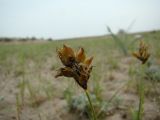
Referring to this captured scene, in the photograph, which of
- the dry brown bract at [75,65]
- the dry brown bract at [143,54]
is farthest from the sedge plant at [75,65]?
the dry brown bract at [143,54]

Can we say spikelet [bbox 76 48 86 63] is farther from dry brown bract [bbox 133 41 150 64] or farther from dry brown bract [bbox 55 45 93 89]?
dry brown bract [bbox 133 41 150 64]

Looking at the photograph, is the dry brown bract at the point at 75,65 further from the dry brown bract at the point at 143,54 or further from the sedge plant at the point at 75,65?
the dry brown bract at the point at 143,54

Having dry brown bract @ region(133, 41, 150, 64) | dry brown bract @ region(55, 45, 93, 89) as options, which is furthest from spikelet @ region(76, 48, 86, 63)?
dry brown bract @ region(133, 41, 150, 64)

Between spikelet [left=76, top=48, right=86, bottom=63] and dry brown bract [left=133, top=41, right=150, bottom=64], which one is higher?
spikelet [left=76, top=48, right=86, bottom=63]

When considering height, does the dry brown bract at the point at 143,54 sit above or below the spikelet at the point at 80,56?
below

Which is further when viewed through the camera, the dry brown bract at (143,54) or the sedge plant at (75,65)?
the dry brown bract at (143,54)

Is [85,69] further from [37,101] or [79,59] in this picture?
[37,101]

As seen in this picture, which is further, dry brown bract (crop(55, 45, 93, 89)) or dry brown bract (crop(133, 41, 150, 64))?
dry brown bract (crop(133, 41, 150, 64))

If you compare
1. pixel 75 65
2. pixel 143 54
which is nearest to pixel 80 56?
pixel 75 65

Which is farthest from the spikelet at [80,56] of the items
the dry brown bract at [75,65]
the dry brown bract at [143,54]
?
the dry brown bract at [143,54]
